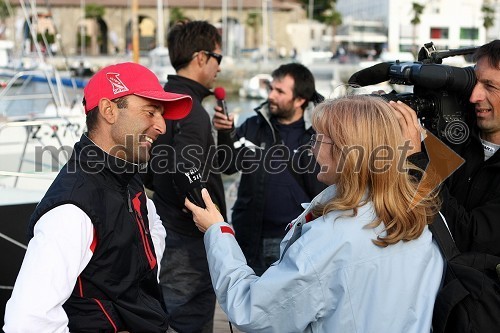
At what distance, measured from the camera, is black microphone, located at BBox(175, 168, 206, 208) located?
2863mm

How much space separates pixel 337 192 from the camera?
7.18 feet

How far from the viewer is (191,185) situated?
10.0 ft

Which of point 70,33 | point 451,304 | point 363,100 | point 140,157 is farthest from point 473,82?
point 70,33

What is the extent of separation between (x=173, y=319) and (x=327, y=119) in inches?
79.2

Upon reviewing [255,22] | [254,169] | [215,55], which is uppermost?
[255,22]

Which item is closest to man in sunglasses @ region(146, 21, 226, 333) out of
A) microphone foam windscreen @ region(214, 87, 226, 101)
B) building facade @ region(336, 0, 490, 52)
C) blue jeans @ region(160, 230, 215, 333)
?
blue jeans @ region(160, 230, 215, 333)

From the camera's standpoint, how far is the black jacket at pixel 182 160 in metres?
3.58

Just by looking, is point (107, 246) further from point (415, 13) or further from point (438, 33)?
point (438, 33)

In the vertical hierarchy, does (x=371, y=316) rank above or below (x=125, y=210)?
below

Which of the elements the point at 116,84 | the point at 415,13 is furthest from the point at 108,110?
the point at 415,13

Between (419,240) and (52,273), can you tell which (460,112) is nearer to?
(419,240)

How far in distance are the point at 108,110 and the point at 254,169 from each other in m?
2.00

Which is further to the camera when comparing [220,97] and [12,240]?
[220,97]

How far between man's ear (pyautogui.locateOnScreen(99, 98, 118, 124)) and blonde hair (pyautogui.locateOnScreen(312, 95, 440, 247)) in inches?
33.1
